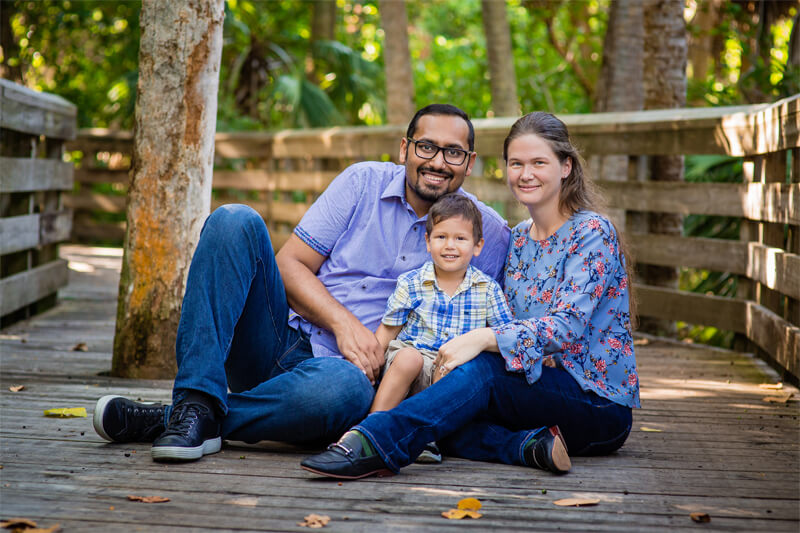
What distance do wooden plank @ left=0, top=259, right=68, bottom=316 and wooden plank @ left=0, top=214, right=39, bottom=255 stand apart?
8.0 inches

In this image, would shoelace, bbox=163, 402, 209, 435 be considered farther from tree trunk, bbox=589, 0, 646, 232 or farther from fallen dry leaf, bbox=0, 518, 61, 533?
tree trunk, bbox=589, 0, 646, 232

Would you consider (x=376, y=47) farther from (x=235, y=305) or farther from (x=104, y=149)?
(x=235, y=305)

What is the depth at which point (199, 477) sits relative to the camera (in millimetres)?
2801

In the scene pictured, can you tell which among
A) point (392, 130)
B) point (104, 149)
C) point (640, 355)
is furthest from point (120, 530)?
point (104, 149)

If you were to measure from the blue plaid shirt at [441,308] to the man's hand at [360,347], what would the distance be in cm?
10

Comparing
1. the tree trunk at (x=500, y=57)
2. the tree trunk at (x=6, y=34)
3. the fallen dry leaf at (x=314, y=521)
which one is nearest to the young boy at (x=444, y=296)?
the fallen dry leaf at (x=314, y=521)

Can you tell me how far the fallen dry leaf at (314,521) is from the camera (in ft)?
7.77

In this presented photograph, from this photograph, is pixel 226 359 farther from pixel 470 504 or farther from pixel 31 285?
pixel 31 285

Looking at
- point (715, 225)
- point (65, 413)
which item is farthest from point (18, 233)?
point (715, 225)

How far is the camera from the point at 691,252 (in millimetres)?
5891

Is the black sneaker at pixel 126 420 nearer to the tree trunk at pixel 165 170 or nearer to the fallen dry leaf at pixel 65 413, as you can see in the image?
the fallen dry leaf at pixel 65 413

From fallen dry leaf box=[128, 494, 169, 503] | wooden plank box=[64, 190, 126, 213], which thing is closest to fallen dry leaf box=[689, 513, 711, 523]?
fallen dry leaf box=[128, 494, 169, 503]

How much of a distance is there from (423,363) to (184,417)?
86 centimetres

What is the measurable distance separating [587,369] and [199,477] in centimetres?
140
